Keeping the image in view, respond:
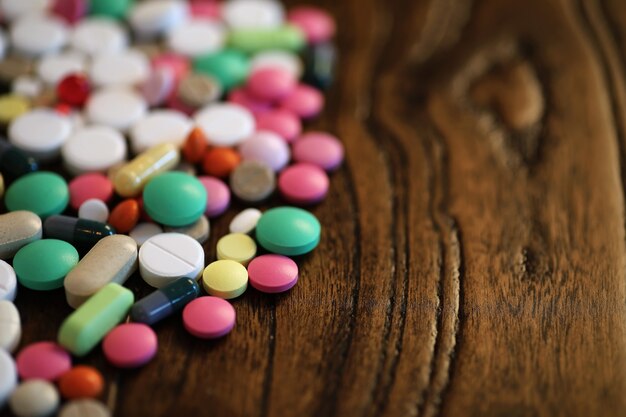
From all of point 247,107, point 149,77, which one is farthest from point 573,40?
point 149,77

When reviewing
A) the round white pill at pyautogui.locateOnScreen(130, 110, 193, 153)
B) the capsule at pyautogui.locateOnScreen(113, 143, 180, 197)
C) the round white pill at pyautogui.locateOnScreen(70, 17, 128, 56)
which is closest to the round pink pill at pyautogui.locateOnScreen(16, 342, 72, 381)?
the capsule at pyautogui.locateOnScreen(113, 143, 180, 197)

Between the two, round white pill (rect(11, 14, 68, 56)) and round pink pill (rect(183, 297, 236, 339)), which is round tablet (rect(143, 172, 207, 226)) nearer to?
round pink pill (rect(183, 297, 236, 339))

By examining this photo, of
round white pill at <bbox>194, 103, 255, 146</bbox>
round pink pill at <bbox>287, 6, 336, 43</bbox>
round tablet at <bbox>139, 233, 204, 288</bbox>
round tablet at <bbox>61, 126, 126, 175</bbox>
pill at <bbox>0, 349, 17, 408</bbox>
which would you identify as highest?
round pink pill at <bbox>287, 6, 336, 43</bbox>


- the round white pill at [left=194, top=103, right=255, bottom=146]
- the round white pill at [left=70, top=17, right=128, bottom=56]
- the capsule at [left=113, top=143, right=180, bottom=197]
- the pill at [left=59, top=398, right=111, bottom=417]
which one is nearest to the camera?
the pill at [left=59, top=398, right=111, bottom=417]

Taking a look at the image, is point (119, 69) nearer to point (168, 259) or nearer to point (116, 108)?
point (116, 108)

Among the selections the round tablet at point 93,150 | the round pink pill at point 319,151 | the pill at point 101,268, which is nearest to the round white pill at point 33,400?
the pill at point 101,268

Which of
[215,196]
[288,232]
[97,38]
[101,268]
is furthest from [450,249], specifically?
[97,38]

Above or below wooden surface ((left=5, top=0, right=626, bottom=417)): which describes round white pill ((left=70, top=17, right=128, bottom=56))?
below
